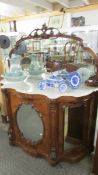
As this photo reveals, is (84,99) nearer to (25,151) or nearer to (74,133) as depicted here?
(74,133)

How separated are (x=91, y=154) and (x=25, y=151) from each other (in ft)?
2.53

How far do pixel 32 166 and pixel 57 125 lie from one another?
1.91 feet

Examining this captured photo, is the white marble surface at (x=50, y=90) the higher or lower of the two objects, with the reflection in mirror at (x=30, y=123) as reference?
higher

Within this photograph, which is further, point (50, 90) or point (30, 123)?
point (30, 123)

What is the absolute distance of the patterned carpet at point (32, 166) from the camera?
5.33 ft

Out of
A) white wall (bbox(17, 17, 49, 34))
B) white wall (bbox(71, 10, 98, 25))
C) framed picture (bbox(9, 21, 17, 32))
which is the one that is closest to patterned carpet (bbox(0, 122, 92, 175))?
white wall (bbox(71, 10, 98, 25))

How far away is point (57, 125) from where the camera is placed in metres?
1.50

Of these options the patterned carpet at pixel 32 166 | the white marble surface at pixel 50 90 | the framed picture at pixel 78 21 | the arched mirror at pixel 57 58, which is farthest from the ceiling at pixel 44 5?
the patterned carpet at pixel 32 166

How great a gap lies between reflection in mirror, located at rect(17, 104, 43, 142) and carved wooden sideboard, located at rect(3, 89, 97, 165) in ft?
0.11

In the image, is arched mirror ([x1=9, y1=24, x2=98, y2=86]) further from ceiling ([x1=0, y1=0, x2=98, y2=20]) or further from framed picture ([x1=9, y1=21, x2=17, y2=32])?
framed picture ([x1=9, y1=21, x2=17, y2=32])

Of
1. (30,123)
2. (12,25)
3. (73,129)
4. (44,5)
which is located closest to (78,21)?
(44,5)

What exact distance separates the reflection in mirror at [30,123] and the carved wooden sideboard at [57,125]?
0.03m

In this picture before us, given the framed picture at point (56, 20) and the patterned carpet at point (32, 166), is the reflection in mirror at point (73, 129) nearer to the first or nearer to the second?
the patterned carpet at point (32, 166)

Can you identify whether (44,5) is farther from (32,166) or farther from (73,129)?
(32,166)
